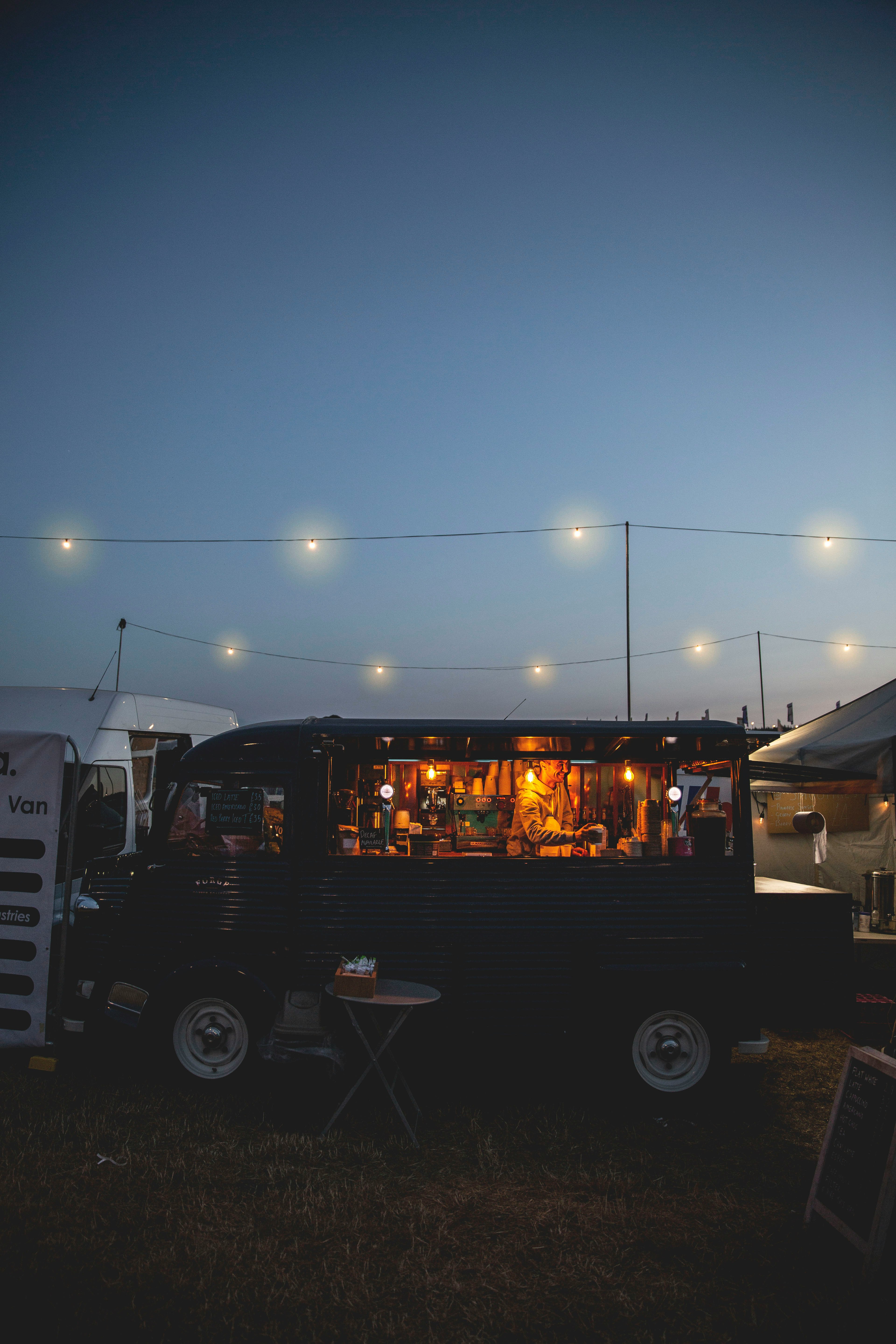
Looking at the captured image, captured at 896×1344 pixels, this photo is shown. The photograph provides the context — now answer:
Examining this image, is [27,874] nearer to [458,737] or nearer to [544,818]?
[458,737]

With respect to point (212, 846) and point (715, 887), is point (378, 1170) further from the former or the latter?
point (715, 887)

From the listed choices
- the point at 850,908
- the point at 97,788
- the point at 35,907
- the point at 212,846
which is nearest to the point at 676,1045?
the point at 850,908

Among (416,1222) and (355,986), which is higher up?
(355,986)

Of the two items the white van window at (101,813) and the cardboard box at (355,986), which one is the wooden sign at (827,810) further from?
the white van window at (101,813)

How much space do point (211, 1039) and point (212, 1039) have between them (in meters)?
0.01

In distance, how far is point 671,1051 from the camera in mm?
5410

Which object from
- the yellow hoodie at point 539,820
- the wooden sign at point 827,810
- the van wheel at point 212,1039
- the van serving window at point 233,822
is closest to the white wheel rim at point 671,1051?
the yellow hoodie at point 539,820

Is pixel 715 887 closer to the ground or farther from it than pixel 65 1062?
farther from it

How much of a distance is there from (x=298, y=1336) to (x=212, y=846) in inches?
125

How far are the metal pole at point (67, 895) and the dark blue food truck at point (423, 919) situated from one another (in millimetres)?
188

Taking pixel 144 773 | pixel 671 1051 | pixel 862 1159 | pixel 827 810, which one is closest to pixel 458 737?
pixel 671 1051

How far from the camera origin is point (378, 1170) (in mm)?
4402

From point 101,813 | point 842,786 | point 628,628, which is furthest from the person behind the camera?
point 628,628

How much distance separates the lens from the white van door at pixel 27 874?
539 centimetres
